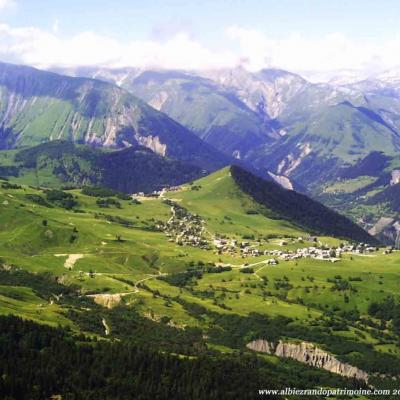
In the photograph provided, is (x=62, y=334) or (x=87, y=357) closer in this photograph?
(x=87, y=357)

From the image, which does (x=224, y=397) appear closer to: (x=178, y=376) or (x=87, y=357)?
(x=178, y=376)

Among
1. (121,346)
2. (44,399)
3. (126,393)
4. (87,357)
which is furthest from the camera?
(121,346)

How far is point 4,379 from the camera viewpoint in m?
155

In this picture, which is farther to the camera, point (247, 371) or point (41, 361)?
point (247, 371)

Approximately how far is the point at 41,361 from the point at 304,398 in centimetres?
6864

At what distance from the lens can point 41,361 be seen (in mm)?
170625

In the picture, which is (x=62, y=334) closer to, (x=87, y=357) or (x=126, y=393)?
(x=87, y=357)

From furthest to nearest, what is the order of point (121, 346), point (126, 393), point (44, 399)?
point (121, 346)
point (126, 393)
point (44, 399)

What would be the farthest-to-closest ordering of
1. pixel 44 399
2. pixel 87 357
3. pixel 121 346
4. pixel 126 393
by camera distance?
pixel 121 346 → pixel 87 357 → pixel 126 393 → pixel 44 399

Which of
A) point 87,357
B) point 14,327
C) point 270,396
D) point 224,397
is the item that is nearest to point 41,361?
point 87,357

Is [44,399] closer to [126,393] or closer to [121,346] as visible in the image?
[126,393]

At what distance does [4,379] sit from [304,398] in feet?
256

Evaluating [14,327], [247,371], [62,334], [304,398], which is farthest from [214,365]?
[14,327]

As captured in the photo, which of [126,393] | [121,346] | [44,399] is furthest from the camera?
[121,346]
